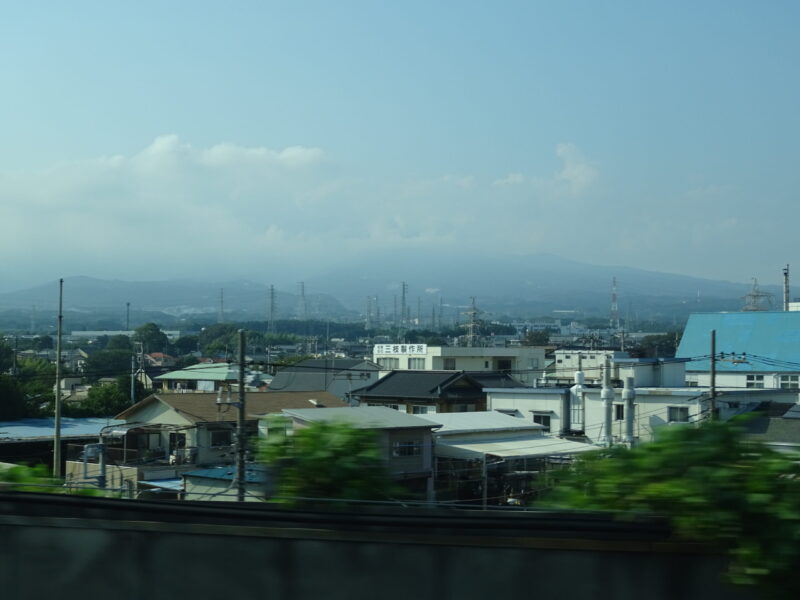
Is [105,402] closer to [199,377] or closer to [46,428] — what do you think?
[199,377]

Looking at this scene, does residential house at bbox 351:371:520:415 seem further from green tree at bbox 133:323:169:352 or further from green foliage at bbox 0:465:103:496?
green tree at bbox 133:323:169:352

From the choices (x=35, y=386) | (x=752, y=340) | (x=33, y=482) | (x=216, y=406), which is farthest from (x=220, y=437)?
(x=752, y=340)

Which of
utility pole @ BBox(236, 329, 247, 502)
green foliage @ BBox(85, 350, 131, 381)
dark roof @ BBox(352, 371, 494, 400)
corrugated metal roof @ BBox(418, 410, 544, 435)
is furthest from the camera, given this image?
green foliage @ BBox(85, 350, 131, 381)

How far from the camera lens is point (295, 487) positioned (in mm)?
3227

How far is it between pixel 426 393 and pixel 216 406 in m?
8.23

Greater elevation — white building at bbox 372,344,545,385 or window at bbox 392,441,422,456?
white building at bbox 372,344,545,385

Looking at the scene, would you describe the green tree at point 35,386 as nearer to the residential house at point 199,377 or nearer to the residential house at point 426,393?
the residential house at point 199,377

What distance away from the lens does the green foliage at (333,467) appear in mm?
3201

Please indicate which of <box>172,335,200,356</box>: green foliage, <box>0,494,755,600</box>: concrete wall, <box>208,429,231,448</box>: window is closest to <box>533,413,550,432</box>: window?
<box>208,429,231,448</box>: window

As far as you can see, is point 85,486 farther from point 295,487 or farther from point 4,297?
point 4,297

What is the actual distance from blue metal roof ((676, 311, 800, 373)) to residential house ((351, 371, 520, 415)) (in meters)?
8.19

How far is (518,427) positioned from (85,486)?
14728 mm

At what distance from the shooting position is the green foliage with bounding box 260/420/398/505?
10.5 ft

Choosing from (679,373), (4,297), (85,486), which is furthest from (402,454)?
(4,297)
